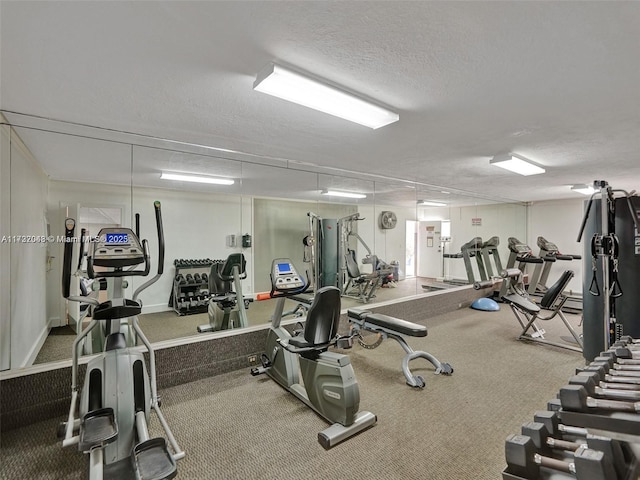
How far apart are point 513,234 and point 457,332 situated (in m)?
4.63

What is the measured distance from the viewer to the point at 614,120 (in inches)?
97.9

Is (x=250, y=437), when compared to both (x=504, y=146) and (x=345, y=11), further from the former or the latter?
(x=504, y=146)

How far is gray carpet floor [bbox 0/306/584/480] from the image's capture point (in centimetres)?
185

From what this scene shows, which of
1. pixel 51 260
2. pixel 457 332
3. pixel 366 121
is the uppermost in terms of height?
pixel 366 121

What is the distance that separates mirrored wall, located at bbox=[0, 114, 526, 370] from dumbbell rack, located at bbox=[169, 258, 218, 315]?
0.02 meters

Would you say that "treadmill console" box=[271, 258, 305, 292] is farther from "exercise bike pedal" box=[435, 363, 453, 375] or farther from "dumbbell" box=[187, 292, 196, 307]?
"dumbbell" box=[187, 292, 196, 307]

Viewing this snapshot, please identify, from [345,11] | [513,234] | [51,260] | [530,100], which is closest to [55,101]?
[51,260]

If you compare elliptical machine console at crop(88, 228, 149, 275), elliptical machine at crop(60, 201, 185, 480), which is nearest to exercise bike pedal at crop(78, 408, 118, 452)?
elliptical machine at crop(60, 201, 185, 480)

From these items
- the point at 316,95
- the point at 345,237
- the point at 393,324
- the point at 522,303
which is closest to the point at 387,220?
the point at 345,237

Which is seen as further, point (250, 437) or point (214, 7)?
point (250, 437)

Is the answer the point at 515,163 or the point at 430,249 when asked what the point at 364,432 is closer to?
the point at 515,163

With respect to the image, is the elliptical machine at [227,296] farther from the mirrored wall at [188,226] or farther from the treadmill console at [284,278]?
the treadmill console at [284,278]

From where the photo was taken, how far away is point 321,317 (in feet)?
7.75

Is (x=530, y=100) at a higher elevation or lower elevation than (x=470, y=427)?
higher
